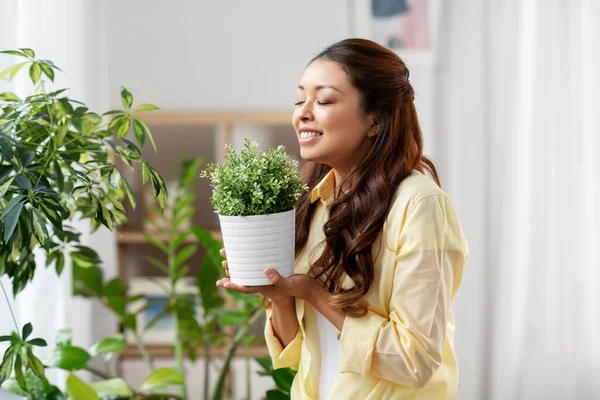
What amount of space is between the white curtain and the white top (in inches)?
72.2

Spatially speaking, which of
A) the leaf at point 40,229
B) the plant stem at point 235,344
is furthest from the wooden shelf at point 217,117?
the leaf at point 40,229

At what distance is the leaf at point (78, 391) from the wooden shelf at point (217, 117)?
1.62m

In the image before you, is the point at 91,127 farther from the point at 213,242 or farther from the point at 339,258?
the point at 213,242

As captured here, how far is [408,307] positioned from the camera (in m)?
1.11

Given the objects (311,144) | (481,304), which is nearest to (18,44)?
(311,144)

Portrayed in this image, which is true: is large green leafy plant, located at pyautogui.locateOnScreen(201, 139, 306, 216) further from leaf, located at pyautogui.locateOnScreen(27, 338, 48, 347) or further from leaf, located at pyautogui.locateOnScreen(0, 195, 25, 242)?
leaf, located at pyautogui.locateOnScreen(27, 338, 48, 347)

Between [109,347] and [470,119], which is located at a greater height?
[470,119]

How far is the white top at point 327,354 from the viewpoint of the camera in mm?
1254

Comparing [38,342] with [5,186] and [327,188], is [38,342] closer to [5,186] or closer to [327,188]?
[5,186]

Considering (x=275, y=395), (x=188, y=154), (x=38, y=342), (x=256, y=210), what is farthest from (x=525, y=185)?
(x=38, y=342)

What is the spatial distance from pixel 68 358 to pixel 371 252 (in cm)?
94

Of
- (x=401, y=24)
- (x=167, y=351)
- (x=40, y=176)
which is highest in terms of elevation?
(x=401, y=24)

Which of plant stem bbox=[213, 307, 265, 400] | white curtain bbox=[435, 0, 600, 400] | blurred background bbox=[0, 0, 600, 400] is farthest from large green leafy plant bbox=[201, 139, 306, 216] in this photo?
white curtain bbox=[435, 0, 600, 400]

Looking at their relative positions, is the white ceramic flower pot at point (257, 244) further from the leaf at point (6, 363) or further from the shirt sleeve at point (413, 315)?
the leaf at point (6, 363)
